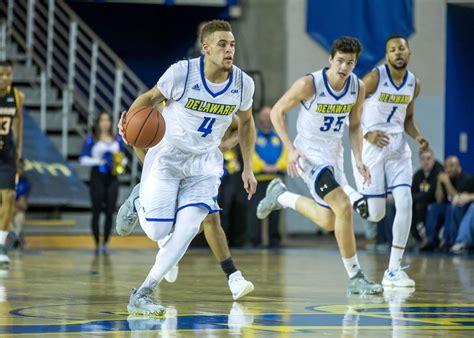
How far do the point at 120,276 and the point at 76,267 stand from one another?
141 cm

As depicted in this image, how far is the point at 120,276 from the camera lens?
33.8 ft

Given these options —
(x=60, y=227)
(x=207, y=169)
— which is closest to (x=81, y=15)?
(x=60, y=227)

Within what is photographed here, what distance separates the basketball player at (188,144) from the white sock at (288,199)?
2.50 metres

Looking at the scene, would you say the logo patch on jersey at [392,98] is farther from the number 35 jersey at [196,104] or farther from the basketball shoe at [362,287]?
the number 35 jersey at [196,104]

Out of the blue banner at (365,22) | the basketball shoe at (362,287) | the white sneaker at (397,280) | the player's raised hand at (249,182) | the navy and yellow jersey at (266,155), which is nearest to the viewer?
the player's raised hand at (249,182)

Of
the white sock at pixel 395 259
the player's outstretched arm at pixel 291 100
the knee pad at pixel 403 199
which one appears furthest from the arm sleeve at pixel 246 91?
the white sock at pixel 395 259

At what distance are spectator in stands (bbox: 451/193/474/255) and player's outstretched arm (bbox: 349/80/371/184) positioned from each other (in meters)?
6.32

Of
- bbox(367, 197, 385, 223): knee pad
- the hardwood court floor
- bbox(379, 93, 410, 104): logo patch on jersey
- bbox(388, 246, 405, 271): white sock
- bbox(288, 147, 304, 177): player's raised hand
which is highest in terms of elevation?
bbox(379, 93, 410, 104): logo patch on jersey

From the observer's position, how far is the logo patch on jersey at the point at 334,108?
8.81 meters

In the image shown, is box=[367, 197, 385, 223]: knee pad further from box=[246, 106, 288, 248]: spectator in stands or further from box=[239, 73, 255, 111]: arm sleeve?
box=[246, 106, 288, 248]: spectator in stands

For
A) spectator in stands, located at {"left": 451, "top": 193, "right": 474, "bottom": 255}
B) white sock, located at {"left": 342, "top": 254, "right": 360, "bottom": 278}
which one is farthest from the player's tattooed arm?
spectator in stands, located at {"left": 451, "top": 193, "right": 474, "bottom": 255}

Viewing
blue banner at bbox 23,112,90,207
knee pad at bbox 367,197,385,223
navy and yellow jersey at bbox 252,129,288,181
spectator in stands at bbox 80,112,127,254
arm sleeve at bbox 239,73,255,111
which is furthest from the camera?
blue banner at bbox 23,112,90,207

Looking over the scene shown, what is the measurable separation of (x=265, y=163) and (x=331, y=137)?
729 centimetres

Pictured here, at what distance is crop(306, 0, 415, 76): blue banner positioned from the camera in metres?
18.4
